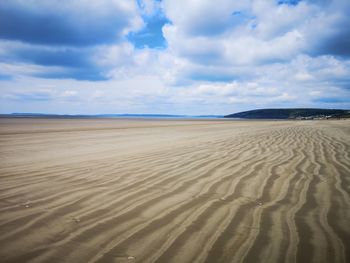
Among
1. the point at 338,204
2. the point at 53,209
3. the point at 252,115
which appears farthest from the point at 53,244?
the point at 252,115

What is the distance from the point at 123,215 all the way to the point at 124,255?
2.97ft

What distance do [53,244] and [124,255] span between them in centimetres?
74

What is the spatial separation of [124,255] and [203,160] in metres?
4.65

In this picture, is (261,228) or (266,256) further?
(261,228)

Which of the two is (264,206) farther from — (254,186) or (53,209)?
(53,209)

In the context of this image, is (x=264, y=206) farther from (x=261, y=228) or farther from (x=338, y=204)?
(x=338, y=204)

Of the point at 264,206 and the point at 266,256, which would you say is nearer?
the point at 266,256

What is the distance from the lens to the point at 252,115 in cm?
13212

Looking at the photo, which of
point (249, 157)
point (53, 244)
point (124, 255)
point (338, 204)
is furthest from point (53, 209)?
point (249, 157)

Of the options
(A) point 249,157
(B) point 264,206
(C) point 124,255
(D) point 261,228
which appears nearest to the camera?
(C) point 124,255

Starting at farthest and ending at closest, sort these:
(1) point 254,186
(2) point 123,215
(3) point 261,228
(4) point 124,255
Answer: (1) point 254,186, (2) point 123,215, (3) point 261,228, (4) point 124,255

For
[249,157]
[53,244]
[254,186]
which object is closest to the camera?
[53,244]

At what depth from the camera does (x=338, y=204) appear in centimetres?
363

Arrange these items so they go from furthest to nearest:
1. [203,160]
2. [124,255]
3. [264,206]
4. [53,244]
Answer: [203,160]
[264,206]
[53,244]
[124,255]
